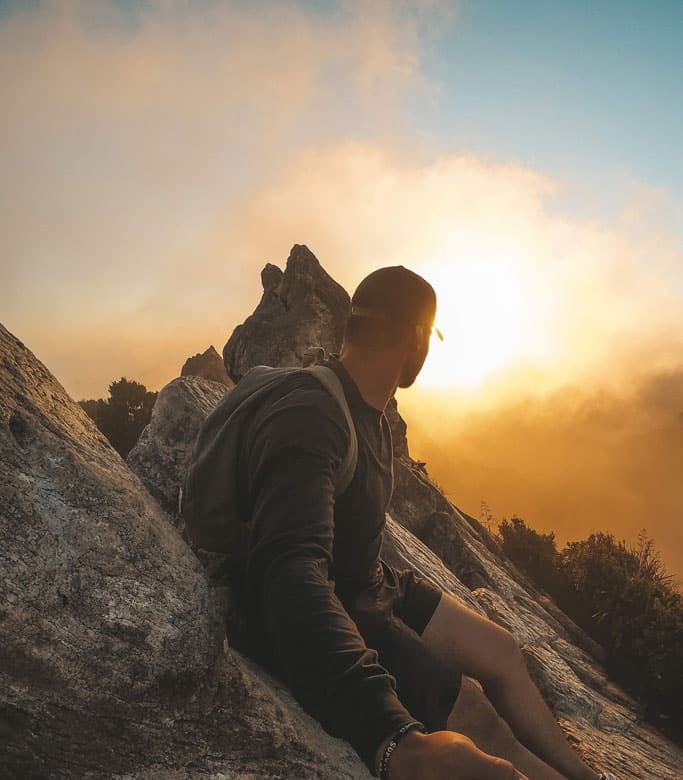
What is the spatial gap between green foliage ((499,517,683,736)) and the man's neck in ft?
24.6

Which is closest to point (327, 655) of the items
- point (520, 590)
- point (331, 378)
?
point (331, 378)

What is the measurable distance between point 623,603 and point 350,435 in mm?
9722

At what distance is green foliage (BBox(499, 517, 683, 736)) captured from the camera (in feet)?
25.2

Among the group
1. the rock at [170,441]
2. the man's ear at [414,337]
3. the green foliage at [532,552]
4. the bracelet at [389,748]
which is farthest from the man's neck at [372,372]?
the green foliage at [532,552]

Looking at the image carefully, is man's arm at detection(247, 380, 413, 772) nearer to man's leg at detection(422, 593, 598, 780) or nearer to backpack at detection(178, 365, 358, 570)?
backpack at detection(178, 365, 358, 570)

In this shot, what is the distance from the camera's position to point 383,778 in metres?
1.53

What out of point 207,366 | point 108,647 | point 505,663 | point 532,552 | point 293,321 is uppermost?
point 293,321

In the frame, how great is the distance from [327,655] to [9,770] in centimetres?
108

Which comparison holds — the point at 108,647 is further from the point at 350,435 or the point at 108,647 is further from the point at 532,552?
the point at 532,552

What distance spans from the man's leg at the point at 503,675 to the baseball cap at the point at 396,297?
5.85 ft

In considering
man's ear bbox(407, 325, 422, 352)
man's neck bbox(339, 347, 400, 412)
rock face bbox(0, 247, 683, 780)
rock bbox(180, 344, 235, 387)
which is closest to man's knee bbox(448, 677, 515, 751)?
rock face bbox(0, 247, 683, 780)

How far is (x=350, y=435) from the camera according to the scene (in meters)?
2.22

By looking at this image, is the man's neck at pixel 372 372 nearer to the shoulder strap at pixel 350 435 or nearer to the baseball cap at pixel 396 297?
the baseball cap at pixel 396 297

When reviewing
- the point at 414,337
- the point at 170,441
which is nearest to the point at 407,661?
the point at 414,337
